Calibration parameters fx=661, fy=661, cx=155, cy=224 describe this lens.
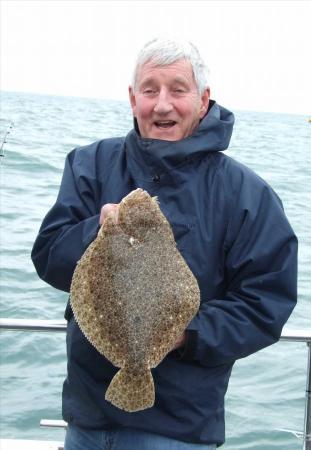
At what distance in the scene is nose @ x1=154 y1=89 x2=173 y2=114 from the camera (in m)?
2.47

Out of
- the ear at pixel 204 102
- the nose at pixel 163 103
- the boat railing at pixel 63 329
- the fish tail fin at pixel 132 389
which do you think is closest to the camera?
the fish tail fin at pixel 132 389

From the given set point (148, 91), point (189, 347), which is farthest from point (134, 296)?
point (148, 91)

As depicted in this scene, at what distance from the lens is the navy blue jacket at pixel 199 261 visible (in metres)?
2.39

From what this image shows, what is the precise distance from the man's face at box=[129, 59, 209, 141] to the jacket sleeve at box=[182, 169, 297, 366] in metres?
0.38

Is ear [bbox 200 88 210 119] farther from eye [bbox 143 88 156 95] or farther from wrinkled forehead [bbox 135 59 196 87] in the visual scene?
eye [bbox 143 88 156 95]

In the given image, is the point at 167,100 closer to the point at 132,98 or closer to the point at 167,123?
the point at 167,123

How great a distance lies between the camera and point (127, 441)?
8.05 feet

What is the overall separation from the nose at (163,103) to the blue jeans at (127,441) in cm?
120

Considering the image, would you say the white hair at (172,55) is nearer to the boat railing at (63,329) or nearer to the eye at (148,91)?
the eye at (148,91)

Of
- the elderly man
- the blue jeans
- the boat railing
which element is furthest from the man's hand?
the boat railing

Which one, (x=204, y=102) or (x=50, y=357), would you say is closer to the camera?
(x=204, y=102)

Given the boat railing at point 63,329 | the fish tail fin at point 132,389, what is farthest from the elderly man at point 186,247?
the boat railing at point 63,329

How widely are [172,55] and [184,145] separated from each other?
0.34m

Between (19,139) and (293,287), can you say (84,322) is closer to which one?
(293,287)
